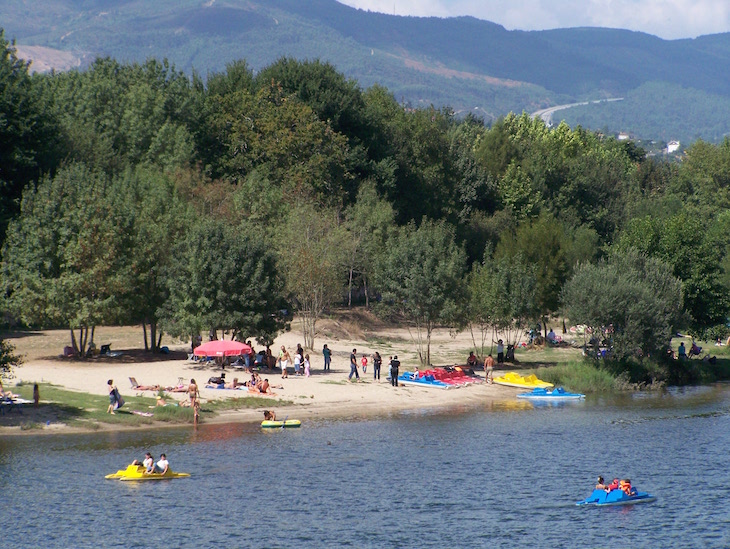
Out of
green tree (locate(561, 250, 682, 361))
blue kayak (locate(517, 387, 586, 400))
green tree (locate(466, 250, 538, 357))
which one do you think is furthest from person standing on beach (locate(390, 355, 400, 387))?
green tree (locate(561, 250, 682, 361))

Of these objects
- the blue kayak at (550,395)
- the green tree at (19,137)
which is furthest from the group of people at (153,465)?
the green tree at (19,137)

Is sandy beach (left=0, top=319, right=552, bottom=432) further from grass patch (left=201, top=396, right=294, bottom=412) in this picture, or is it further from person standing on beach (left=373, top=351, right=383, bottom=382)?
person standing on beach (left=373, top=351, right=383, bottom=382)

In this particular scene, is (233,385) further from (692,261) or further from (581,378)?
(692,261)

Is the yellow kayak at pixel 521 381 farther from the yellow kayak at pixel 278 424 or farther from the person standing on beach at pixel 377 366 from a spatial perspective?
the yellow kayak at pixel 278 424

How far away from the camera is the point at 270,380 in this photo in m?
58.6

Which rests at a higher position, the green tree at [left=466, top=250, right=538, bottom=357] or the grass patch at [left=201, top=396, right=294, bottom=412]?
the green tree at [left=466, top=250, right=538, bottom=357]

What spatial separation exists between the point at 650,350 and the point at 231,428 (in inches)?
1206

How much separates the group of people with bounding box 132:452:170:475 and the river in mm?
794

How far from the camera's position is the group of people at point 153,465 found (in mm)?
40219

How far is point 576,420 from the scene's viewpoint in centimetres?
5400

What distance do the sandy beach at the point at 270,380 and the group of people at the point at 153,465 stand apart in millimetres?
7385

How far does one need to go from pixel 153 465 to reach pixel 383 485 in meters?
9.49

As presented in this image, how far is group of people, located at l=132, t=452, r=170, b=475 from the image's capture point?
40.2 meters

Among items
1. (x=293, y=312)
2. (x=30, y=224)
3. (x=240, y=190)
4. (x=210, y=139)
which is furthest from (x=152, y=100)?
(x=30, y=224)
